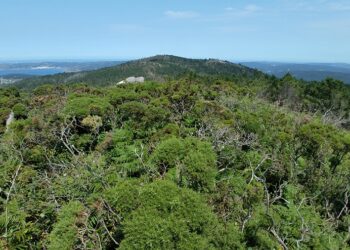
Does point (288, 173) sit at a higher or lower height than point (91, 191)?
lower

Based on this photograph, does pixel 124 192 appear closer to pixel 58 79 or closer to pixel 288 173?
pixel 288 173

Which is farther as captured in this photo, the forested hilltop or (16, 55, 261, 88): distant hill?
(16, 55, 261, 88): distant hill

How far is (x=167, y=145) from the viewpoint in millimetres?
9805

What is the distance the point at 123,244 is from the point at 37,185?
5.63 metres

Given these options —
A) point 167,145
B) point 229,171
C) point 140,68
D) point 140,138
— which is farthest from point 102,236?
point 140,68

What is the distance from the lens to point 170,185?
23.9ft

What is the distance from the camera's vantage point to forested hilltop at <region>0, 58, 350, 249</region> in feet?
A: 23.5

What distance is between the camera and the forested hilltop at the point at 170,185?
7152mm

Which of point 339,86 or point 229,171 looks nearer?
point 229,171

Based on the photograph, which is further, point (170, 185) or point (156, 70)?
point (156, 70)

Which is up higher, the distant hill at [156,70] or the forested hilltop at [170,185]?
the forested hilltop at [170,185]

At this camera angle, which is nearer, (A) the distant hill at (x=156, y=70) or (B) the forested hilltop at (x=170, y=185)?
(B) the forested hilltop at (x=170, y=185)

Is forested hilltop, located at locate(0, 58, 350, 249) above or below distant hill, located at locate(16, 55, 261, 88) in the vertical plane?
above

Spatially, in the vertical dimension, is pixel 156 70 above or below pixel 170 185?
below
